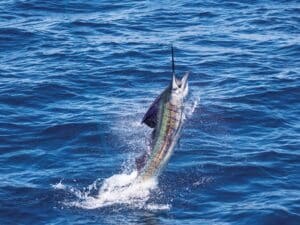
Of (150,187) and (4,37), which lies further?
(4,37)

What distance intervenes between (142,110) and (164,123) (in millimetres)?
9303

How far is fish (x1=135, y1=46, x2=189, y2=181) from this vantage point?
551 inches

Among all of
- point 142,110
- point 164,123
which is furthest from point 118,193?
point 142,110

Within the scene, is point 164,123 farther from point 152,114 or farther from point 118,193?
point 118,193

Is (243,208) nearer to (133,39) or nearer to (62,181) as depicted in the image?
(62,181)

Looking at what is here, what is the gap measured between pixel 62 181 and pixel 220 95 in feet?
23.6

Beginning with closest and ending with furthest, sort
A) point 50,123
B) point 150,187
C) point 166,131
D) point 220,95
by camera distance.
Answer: point 166,131 → point 150,187 → point 50,123 → point 220,95

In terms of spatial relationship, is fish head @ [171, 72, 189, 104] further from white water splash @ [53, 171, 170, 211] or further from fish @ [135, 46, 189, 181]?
white water splash @ [53, 171, 170, 211]

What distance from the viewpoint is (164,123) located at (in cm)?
1438

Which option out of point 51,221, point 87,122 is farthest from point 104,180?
point 87,122

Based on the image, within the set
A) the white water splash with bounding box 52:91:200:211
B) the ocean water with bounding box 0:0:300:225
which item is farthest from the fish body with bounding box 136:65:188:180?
the ocean water with bounding box 0:0:300:225

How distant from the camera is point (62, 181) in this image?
19.2m

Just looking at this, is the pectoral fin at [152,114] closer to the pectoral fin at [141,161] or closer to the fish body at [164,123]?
the fish body at [164,123]

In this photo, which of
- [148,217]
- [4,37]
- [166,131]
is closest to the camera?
[166,131]
